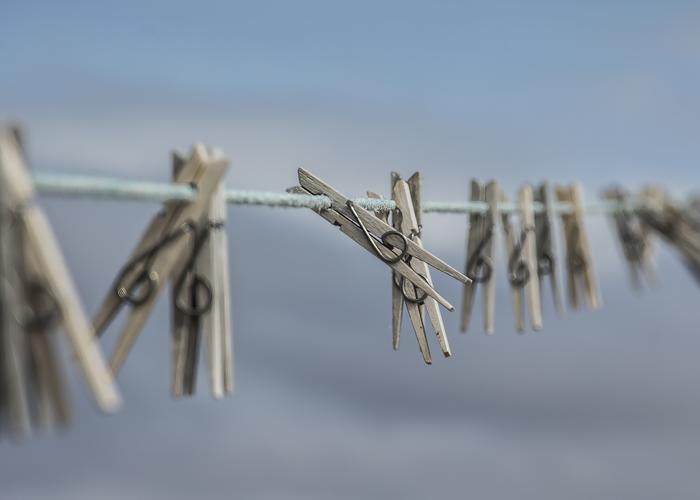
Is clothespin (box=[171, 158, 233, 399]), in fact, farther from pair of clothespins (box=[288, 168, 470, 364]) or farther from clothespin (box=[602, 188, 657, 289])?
clothespin (box=[602, 188, 657, 289])

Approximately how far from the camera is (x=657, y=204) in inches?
319

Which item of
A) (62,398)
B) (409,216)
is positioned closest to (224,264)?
(62,398)

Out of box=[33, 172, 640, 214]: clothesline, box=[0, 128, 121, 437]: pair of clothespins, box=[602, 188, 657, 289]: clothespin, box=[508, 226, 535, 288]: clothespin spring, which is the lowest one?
box=[0, 128, 121, 437]: pair of clothespins

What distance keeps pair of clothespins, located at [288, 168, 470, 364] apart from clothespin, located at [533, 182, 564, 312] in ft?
6.26

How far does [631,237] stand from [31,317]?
21.3 ft

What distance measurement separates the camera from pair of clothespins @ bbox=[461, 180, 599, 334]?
4.87 metres

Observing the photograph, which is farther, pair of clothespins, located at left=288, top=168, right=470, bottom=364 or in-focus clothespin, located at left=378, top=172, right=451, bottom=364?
in-focus clothespin, located at left=378, top=172, right=451, bottom=364

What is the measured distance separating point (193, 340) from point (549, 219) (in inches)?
130

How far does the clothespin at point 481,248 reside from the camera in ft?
15.9

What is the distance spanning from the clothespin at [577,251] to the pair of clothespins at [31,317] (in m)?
4.49

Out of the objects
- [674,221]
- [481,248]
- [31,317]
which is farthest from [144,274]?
[674,221]

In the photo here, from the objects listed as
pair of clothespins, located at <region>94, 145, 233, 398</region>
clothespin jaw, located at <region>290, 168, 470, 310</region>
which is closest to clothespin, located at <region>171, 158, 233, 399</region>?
pair of clothespins, located at <region>94, 145, 233, 398</region>

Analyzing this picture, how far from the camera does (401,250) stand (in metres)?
3.64

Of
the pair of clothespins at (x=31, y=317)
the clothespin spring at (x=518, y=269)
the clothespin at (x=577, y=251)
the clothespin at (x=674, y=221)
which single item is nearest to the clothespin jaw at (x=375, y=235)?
the pair of clothespins at (x=31, y=317)
